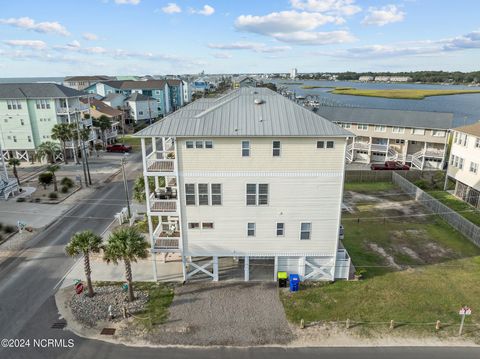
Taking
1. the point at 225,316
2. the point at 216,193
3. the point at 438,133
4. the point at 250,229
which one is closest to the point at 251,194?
the point at 216,193

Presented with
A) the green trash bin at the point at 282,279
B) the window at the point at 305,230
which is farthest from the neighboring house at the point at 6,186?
the window at the point at 305,230

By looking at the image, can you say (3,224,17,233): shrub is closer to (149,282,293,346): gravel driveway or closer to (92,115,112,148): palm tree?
(149,282,293,346): gravel driveway

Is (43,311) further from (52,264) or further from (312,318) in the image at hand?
(312,318)

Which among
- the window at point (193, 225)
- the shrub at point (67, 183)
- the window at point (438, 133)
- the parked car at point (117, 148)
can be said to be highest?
the window at point (438, 133)

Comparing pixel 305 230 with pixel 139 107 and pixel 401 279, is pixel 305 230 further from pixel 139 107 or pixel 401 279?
pixel 139 107

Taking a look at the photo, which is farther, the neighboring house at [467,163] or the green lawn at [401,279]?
the neighboring house at [467,163]

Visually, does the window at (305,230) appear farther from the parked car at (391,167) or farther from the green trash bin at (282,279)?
the parked car at (391,167)
